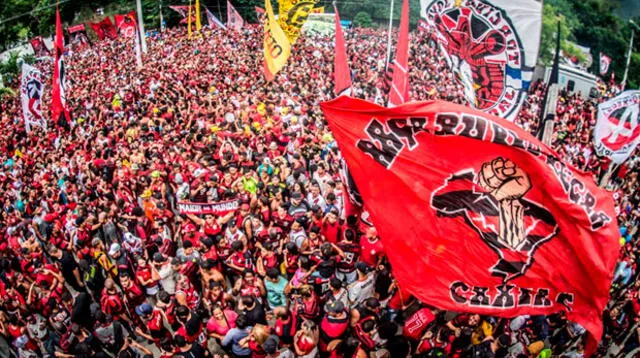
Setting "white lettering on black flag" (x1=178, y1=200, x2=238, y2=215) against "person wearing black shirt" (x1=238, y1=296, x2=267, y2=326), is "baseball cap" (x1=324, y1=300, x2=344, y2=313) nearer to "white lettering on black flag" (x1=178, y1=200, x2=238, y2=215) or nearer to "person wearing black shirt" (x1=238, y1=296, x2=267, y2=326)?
"person wearing black shirt" (x1=238, y1=296, x2=267, y2=326)

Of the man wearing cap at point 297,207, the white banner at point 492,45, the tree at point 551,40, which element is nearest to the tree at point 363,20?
the tree at point 551,40

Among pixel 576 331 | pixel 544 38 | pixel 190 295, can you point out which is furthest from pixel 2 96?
pixel 544 38

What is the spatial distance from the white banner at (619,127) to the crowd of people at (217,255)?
1.44 m

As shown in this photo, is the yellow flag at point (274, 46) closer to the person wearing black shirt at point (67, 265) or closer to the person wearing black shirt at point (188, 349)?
the person wearing black shirt at point (67, 265)

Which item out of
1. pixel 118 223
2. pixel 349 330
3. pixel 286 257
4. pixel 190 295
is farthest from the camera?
pixel 118 223

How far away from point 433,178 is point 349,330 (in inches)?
77.8

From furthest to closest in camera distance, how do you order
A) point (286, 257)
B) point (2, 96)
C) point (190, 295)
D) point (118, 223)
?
point (2, 96), point (118, 223), point (286, 257), point (190, 295)

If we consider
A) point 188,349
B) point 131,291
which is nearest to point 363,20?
point 131,291

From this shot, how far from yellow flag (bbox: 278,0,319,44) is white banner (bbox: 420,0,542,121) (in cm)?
619

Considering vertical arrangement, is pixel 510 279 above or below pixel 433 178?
below

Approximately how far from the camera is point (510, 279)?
385cm

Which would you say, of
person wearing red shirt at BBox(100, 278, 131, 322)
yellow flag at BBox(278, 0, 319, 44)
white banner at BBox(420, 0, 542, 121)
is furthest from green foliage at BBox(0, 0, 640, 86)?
person wearing red shirt at BBox(100, 278, 131, 322)

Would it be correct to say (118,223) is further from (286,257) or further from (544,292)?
(544,292)

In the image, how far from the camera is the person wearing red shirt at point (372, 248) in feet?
18.6
